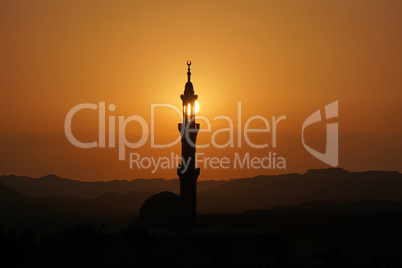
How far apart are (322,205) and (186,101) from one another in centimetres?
11669

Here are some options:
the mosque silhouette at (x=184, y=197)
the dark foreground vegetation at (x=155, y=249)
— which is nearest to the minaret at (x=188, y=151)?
the mosque silhouette at (x=184, y=197)

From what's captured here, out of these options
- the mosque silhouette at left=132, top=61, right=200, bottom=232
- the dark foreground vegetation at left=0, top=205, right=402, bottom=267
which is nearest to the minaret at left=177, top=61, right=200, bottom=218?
the mosque silhouette at left=132, top=61, right=200, bottom=232

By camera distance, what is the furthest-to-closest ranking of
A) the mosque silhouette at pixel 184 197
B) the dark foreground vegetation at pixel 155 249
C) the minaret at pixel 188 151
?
the minaret at pixel 188 151, the mosque silhouette at pixel 184 197, the dark foreground vegetation at pixel 155 249

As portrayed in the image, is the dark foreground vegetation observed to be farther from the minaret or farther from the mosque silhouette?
the minaret

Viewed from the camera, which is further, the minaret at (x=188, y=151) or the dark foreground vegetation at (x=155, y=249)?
the minaret at (x=188, y=151)

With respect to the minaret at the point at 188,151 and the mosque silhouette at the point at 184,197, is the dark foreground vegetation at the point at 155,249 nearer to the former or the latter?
the mosque silhouette at the point at 184,197

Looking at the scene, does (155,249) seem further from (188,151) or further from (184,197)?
(188,151)

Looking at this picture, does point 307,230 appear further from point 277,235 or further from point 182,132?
point 277,235

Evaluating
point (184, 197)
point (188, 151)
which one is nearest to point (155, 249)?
point (184, 197)

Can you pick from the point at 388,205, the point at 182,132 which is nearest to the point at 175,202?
the point at 182,132

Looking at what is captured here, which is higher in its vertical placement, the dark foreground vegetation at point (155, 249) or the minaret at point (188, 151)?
the minaret at point (188, 151)

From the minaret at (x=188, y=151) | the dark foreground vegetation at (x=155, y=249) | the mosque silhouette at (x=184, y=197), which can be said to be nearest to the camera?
the dark foreground vegetation at (x=155, y=249)

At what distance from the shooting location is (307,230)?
93.9 meters

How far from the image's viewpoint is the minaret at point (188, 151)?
52844mm
